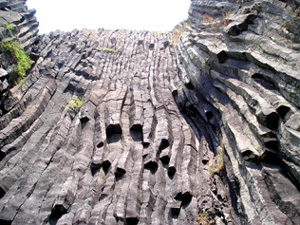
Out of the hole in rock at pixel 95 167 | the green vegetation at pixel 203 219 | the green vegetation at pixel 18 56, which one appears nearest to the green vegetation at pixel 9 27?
the green vegetation at pixel 18 56

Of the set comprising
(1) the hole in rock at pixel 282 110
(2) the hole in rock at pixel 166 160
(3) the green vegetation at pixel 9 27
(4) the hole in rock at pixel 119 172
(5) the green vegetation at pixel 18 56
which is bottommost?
(4) the hole in rock at pixel 119 172

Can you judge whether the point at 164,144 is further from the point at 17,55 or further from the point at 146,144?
the point at 17,55

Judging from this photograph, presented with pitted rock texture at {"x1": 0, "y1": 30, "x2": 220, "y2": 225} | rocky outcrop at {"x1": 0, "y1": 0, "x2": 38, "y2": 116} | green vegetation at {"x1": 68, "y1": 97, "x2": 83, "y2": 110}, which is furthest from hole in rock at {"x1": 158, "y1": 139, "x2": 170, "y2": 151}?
rocky outcrop at {"x1": 0, "y1": 0, "x2": 38, "y2": 116}

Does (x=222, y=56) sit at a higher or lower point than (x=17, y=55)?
A: lower

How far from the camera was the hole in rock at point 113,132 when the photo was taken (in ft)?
42.2

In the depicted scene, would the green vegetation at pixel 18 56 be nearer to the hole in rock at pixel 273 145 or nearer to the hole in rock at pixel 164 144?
the hole in rock at pixel 164 144

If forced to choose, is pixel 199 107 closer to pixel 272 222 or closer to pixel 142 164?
pixel 142 164

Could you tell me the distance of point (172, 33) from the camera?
30.2m

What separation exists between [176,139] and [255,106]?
4450 mm

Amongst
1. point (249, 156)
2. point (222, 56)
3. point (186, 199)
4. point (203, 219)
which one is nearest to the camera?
point (249, 156)

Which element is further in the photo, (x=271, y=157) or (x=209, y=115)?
(x=209, y=115)

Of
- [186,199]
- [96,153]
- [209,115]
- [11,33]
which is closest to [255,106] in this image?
[186,199]

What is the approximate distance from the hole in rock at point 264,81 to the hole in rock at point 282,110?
4.07ft

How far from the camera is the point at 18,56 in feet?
51.9
